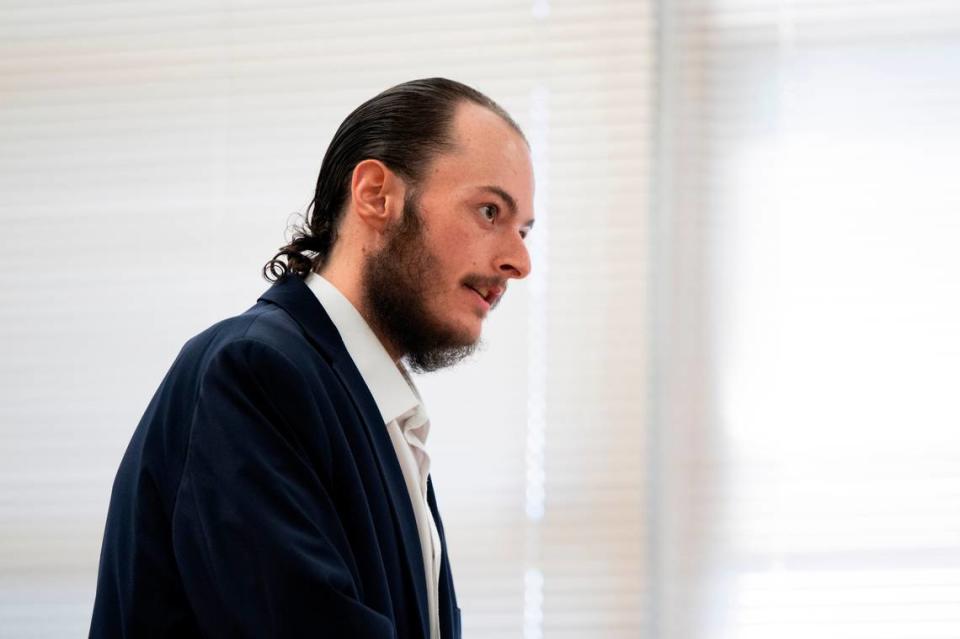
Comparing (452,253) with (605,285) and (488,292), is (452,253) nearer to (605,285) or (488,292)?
(488,292)

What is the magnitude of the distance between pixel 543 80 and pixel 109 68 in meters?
0.89

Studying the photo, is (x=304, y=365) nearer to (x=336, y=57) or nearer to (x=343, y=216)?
(x=343, y=216)

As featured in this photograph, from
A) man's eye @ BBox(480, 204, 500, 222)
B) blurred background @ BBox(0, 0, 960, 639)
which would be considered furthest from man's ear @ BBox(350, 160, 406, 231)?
blurred background @ BBox(0, 0, 960, 639)

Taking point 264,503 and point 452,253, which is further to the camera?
point 452,253

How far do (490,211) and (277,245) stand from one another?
2.81 feet

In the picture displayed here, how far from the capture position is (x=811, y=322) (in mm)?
1960

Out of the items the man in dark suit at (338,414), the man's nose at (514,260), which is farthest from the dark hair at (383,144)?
the man's nose at (514,260)

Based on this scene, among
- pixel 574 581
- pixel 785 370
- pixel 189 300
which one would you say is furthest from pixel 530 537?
pixel 189 300

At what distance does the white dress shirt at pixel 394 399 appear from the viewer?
131 centimetres

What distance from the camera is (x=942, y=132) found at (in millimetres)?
1944

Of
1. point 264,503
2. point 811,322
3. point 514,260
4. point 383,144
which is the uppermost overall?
point 383,144

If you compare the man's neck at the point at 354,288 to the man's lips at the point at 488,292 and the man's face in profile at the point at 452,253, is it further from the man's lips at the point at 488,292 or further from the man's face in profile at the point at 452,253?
the man's lips at the point at 488,292

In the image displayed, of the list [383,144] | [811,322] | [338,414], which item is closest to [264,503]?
[338,414]

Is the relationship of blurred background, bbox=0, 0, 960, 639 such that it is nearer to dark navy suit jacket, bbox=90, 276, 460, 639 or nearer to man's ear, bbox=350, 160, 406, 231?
man's ear, bbox=350, 160, 406, 231
